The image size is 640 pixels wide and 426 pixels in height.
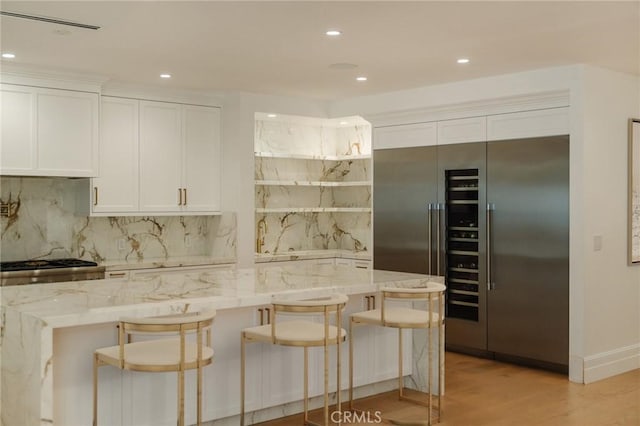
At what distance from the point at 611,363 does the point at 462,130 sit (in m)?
2.34

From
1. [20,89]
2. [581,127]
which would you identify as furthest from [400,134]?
[20,89]

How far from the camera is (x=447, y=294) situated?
6363 millimetres

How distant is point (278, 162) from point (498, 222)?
2660 mm

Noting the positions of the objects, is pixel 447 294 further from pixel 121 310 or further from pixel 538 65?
pixel 121 310

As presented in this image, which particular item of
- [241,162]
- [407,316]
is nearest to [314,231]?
[241,162]

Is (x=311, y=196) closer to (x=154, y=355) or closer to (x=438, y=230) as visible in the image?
(x=438, y=230)

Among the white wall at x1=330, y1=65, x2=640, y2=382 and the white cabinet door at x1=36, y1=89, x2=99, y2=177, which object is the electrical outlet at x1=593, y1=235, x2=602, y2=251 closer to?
the white wall at x1=330, y1=65, x2=640, y2=382

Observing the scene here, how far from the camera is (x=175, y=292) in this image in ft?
12.8

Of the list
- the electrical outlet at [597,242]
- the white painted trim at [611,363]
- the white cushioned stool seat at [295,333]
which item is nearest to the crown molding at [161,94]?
the white cushioned stool seat at [295,333]

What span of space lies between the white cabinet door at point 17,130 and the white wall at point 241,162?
73.3 inches

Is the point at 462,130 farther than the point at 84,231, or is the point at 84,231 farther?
the point at 84,231

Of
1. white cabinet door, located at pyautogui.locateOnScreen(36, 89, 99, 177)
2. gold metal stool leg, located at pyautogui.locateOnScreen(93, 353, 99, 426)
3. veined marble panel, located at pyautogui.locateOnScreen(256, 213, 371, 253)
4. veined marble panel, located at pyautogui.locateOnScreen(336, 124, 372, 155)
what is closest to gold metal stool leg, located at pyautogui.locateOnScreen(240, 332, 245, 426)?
gold metal stool leg, located at pyautogui.locateOnScreen(93, 353, 99, 426)

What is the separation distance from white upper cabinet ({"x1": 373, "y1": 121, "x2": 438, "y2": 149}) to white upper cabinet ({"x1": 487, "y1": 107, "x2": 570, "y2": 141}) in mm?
636

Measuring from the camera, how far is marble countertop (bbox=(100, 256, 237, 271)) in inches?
236
